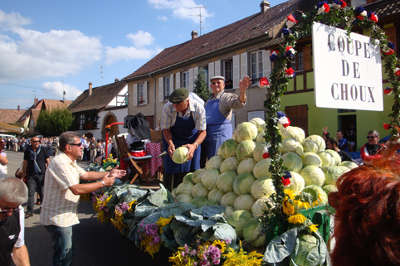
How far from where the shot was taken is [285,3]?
743 inches

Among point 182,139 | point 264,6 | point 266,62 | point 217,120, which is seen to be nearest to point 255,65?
point 266,62

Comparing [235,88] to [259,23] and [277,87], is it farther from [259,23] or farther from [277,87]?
[277,87]

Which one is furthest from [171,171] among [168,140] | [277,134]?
[277,134]

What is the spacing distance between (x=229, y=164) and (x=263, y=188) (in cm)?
78

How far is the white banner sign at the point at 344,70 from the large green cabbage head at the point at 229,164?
148cm

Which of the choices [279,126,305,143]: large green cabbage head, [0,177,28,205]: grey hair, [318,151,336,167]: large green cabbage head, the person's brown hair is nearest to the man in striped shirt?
[0,177,28,205]: grey hair

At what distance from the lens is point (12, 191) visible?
7.49 ft

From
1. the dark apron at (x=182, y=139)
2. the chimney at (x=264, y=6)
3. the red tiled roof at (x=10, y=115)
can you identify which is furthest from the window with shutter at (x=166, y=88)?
the red tiled roof at (x=10, y=115)

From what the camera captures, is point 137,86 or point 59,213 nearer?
point 59,213

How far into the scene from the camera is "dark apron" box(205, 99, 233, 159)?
15.4 feet

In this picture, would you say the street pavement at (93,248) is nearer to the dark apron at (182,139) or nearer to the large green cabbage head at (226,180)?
the large green cabbage head at (226,180)

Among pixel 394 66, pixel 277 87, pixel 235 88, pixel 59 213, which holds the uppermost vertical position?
pixel 235 88

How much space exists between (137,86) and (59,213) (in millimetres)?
24739

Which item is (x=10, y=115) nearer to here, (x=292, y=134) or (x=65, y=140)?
(x=65, y=140)
